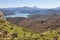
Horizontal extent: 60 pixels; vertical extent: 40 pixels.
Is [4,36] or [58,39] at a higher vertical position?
[4,36]

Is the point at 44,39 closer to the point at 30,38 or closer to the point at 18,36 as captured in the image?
the point at 30,38

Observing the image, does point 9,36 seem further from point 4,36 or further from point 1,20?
point 1,20

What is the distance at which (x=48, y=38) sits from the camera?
29.7 meters

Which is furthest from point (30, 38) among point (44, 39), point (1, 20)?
point (1, 20)

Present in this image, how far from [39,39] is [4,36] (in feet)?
21.0

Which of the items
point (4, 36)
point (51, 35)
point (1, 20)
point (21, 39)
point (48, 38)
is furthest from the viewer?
point (1, 20)

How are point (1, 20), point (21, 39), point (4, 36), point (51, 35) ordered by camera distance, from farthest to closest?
point (1, 20), point (51, 35), point (21, 39), point (4, 36)

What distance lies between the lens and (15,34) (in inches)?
1104

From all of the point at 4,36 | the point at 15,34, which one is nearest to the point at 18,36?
the point at 15,34

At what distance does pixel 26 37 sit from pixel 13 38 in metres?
2.80

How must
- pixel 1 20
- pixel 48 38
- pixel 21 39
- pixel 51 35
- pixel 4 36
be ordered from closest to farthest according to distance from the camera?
pixel 4 36, pixel 21 39, pixel 48 38, pixel 51 35, pixel 1 20

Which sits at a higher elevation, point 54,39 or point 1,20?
point 1,20

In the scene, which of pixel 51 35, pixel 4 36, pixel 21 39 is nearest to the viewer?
pixel 4 36

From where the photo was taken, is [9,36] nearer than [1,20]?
Yes
